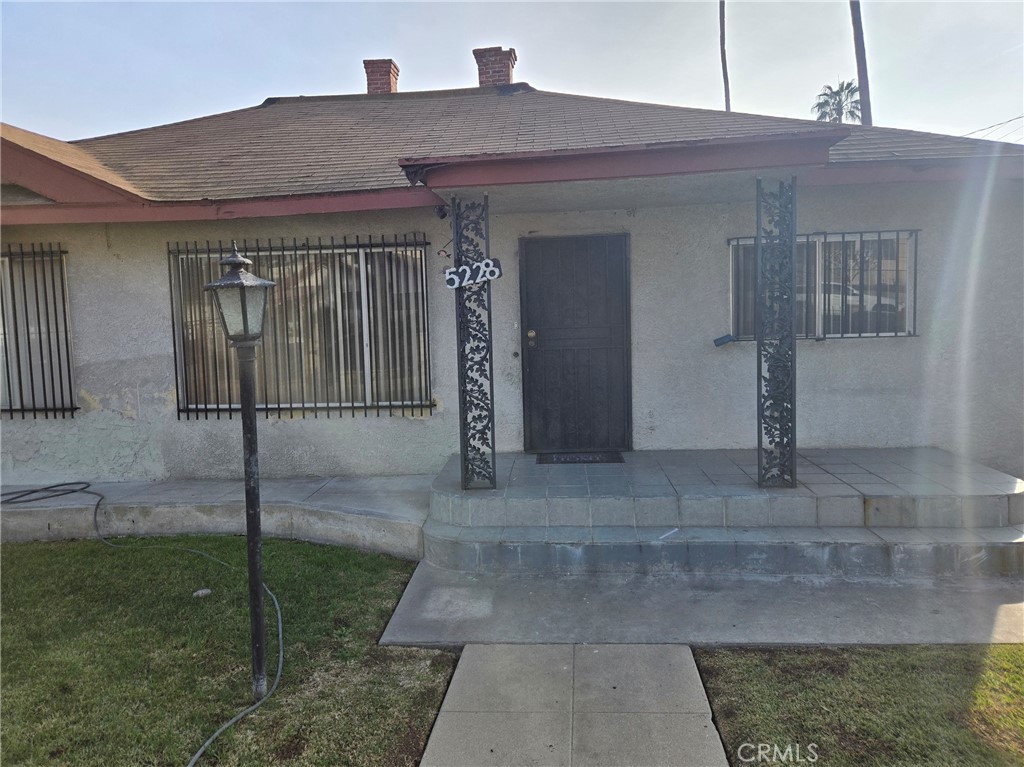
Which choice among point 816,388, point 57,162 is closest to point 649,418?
point 816,388

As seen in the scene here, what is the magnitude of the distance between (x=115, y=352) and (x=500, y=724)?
562 cm

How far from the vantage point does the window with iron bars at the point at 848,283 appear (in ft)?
19.9

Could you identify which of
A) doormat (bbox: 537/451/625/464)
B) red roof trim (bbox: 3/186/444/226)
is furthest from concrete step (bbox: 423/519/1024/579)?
red roof trim (bbox: 3/186/444/226)

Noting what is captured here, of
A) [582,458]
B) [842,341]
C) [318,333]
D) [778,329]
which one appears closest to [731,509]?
[778,329]

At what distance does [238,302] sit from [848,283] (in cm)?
550

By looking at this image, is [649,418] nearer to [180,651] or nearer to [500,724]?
[500,724]

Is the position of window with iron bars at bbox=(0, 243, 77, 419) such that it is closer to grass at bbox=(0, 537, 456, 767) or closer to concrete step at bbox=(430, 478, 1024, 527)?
grass at bbox=(0, 537, 456, 767)

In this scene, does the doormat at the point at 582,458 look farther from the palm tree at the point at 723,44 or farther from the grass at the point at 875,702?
the palm tree at the point at 723,44

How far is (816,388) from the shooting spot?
6148 millimetres

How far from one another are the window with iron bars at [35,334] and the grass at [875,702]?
6.59 m

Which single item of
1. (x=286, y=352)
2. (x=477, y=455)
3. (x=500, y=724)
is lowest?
(x=500, y=724)

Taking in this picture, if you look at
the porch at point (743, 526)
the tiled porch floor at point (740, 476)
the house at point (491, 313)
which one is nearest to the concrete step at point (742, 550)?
the porch at point (743, 526)

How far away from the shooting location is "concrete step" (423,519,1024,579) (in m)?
4.40

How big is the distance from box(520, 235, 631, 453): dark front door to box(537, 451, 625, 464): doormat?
145 millimetres
